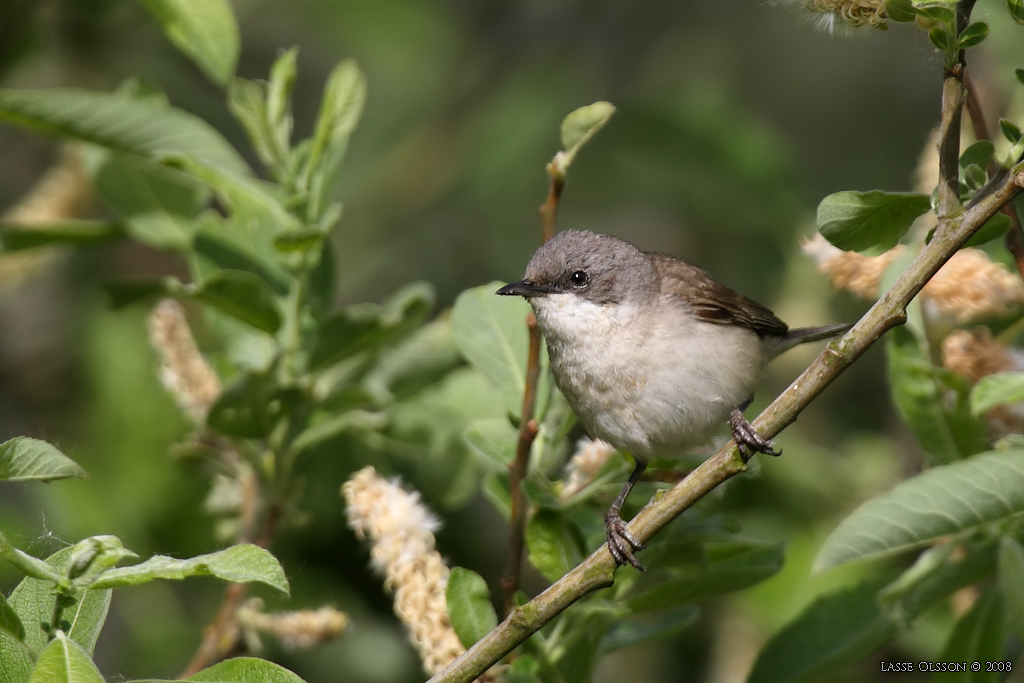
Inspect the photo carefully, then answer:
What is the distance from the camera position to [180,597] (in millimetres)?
4105

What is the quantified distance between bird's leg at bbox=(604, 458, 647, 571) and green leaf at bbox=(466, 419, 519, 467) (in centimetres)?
29

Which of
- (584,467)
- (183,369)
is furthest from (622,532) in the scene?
(183,369)

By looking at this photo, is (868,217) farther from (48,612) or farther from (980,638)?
(48,612)

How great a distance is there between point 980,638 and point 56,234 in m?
2.69

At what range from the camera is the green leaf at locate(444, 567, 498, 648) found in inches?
85.0

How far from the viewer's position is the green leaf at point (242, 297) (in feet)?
8.87

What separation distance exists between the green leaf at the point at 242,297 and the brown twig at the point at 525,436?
820mm

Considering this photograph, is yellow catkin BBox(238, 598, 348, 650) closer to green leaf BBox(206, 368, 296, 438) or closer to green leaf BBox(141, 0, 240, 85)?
green leaf BBox(206, 368, 296, 438)

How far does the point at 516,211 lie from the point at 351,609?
2.54m

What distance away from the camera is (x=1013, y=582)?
214 centimetres

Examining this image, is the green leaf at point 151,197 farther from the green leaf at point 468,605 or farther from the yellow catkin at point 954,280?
the yellow catkin at point 954,280

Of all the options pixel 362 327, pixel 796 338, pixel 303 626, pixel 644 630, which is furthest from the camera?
pixel 796 338

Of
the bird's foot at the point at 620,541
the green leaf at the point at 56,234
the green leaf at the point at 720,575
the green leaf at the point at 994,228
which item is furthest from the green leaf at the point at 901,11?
the green leaf at the point at 56,234

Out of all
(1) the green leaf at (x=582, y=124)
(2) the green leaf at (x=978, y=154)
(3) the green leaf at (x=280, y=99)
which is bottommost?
(3) the green leaf at (x=280, y=99)
